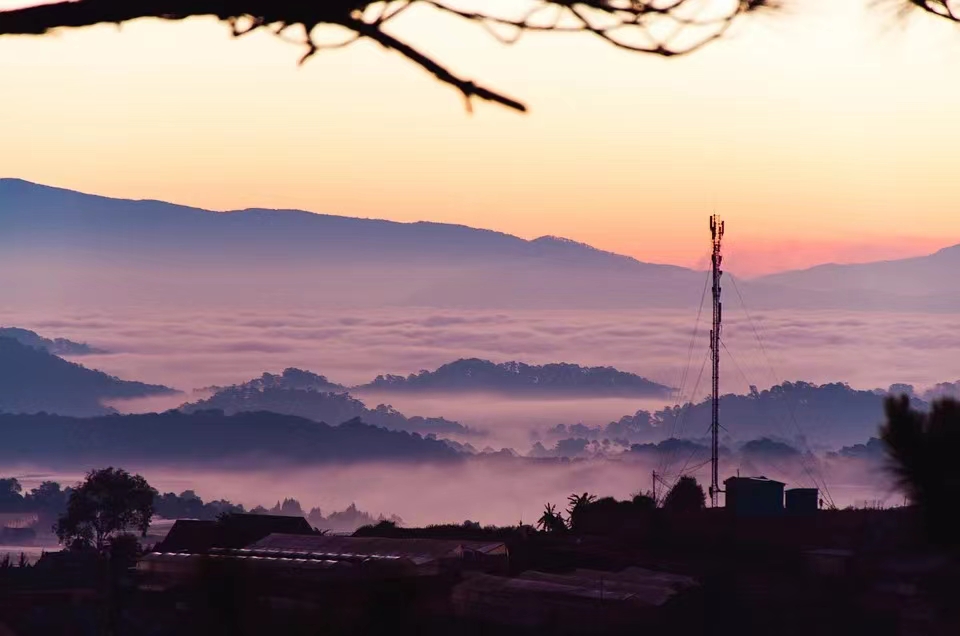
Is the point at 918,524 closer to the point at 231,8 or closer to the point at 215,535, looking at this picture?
the point at 231,8

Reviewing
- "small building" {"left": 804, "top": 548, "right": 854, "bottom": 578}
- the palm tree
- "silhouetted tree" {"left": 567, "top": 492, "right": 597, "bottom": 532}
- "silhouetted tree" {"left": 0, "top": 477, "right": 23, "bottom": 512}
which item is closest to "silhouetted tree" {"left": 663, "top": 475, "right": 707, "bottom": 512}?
"silhouetted tree" {"left": 567, "top": 492, "right": 597, "bottom": 532}

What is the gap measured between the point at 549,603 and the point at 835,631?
6.24 m

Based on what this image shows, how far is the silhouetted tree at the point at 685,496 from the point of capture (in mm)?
55938

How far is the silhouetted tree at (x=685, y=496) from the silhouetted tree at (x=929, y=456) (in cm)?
4749

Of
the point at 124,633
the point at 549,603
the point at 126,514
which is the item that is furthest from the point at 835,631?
the point at 126,514

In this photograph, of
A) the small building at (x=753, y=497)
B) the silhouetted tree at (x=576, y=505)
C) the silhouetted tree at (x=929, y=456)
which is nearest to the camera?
the silhouetted tree at (x=929, y=456)

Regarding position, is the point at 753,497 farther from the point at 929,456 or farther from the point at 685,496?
the point at 929,456

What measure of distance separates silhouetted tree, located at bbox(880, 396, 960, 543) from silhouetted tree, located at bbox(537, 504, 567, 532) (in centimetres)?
5180

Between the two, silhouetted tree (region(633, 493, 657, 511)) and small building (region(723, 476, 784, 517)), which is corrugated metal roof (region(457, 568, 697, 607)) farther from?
silhouetted tree (region(633, 493, 657, 511))

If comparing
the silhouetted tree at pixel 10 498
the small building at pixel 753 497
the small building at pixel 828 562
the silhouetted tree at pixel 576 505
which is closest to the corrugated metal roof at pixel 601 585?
the small building at pixel 828 562

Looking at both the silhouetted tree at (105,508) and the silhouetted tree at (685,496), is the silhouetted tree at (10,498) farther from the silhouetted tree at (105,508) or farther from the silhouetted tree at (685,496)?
the silhouetted tree at (685,496)

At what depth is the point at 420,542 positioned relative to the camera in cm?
4294

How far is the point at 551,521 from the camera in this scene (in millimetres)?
61188

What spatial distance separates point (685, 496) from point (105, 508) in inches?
1626
